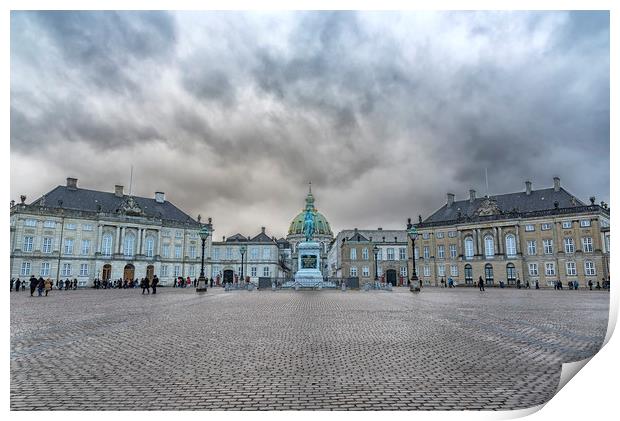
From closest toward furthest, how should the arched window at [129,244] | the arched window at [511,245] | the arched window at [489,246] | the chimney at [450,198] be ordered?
the arched window at [511,245] → the arched window at [129,244] → the arched window at [489,246] → the chimney at [450,198]

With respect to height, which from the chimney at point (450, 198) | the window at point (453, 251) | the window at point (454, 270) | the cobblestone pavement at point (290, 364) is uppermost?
the chimney at point (450, 198)

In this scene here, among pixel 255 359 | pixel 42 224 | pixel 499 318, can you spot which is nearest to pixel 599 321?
pixel 499 318

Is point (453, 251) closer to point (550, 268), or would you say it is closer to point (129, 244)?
point (550, 268)

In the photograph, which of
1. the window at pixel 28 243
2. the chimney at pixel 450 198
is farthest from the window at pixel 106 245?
the chimney at pixel 450 198

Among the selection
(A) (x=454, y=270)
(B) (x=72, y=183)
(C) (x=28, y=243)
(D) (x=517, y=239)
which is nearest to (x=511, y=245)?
(D) (x=517, y=239)

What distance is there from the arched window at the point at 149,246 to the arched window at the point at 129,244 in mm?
1938

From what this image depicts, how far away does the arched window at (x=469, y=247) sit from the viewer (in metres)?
67.3

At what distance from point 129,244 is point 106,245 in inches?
130

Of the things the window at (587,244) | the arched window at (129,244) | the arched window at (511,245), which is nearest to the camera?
the window at (587,244)

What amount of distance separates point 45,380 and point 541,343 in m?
10.0

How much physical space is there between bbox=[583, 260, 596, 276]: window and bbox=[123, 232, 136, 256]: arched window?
63.7m

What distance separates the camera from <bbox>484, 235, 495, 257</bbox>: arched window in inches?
2574

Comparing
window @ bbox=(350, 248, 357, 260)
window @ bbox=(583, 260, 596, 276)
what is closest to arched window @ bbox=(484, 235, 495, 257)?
window @ bbox=(583, 260, 596, 276)

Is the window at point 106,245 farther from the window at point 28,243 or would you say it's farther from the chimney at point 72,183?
the window at point 28,243
